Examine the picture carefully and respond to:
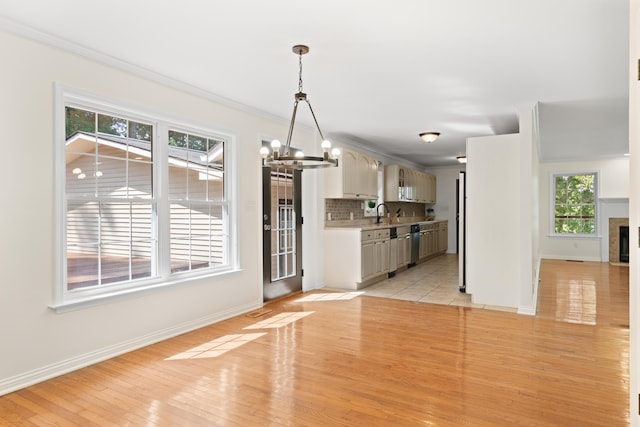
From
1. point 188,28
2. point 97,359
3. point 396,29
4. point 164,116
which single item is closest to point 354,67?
→ point 396,29

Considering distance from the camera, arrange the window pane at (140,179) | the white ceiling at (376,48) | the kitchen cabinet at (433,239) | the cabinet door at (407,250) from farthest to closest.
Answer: the kitchen cabinet at (433,239)
the cabinet door at (407,250)
the window pane at (140,179)
the white ceiling at (376,48)

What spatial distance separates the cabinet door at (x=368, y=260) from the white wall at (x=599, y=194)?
5.81 metres

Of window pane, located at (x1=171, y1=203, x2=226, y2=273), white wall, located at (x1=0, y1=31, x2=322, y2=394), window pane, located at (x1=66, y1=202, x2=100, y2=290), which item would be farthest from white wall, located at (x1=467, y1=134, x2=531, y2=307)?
window pane, located at (x1=66, y1=202, x2=100, y2=290)

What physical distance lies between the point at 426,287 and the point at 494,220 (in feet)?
5.56

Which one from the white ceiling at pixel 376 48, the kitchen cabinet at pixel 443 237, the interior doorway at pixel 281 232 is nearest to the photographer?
the white ceiling at pixel 376 48

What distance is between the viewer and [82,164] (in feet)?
10.8

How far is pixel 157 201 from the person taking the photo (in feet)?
12.7

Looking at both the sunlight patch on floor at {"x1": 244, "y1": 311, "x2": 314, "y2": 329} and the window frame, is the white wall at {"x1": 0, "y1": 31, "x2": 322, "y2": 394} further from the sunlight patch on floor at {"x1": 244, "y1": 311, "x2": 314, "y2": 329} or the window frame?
the window frame

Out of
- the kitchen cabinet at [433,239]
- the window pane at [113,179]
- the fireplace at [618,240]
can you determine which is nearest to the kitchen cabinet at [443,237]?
the kitchen cabinet at [433,239]

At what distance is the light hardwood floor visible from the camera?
241 cm

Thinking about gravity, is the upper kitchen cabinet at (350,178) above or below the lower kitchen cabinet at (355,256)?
above

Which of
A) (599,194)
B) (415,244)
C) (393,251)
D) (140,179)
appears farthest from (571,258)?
(140,179)

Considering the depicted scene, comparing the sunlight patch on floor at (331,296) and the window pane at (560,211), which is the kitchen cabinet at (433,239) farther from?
the sunlight patch on floor at (331,296)

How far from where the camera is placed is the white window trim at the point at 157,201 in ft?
9.89
